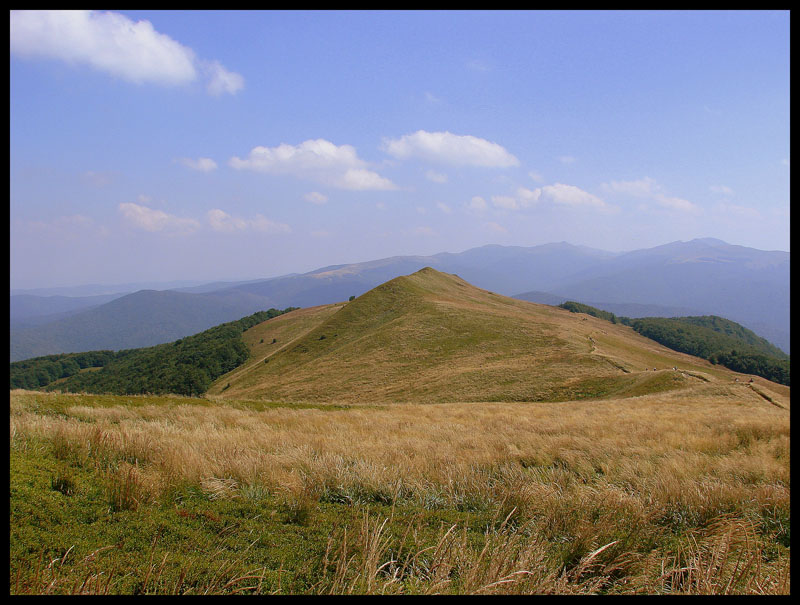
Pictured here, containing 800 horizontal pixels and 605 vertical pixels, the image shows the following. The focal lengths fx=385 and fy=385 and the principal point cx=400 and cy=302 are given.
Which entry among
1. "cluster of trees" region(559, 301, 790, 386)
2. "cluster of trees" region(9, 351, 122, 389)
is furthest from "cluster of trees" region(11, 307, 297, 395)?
"cluster of trees" region(559, 301, 790, 386)

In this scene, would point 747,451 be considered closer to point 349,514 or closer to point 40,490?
point 349,514

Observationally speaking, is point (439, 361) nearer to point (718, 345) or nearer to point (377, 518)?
point (377, 518)

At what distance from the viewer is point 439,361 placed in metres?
48.3

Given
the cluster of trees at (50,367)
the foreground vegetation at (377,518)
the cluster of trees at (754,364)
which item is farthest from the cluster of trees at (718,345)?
the cluster of trees at (50,367)

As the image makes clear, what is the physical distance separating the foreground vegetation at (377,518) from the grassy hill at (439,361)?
28.4m

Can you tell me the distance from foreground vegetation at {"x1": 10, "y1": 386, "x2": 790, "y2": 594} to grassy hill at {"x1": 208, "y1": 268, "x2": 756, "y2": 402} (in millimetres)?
28415

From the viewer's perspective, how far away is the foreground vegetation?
2900 mm

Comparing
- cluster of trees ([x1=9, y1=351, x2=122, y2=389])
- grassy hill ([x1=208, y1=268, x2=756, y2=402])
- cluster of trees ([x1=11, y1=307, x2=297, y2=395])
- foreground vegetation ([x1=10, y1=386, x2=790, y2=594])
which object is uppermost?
foreground vegetation ([x1=10, y1=386, x2=790, y2=594])

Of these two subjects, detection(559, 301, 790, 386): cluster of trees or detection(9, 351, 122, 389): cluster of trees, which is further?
detection(9, 351, 122, 389): cluster of trees

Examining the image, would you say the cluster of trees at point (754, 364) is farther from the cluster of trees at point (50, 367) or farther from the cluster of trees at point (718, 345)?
the cluster of trees at point (50, 367)

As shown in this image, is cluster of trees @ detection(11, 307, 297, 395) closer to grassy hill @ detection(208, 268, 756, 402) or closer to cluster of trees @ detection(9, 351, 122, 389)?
cluster of trees @ detection(9, 351, 122, 389)

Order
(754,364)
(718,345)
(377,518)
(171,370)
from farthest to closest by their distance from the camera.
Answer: (718,345), (754,364), (171,370), (377,518)

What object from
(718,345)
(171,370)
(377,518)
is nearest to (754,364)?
(718,345)

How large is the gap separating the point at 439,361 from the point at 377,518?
45.0 m
